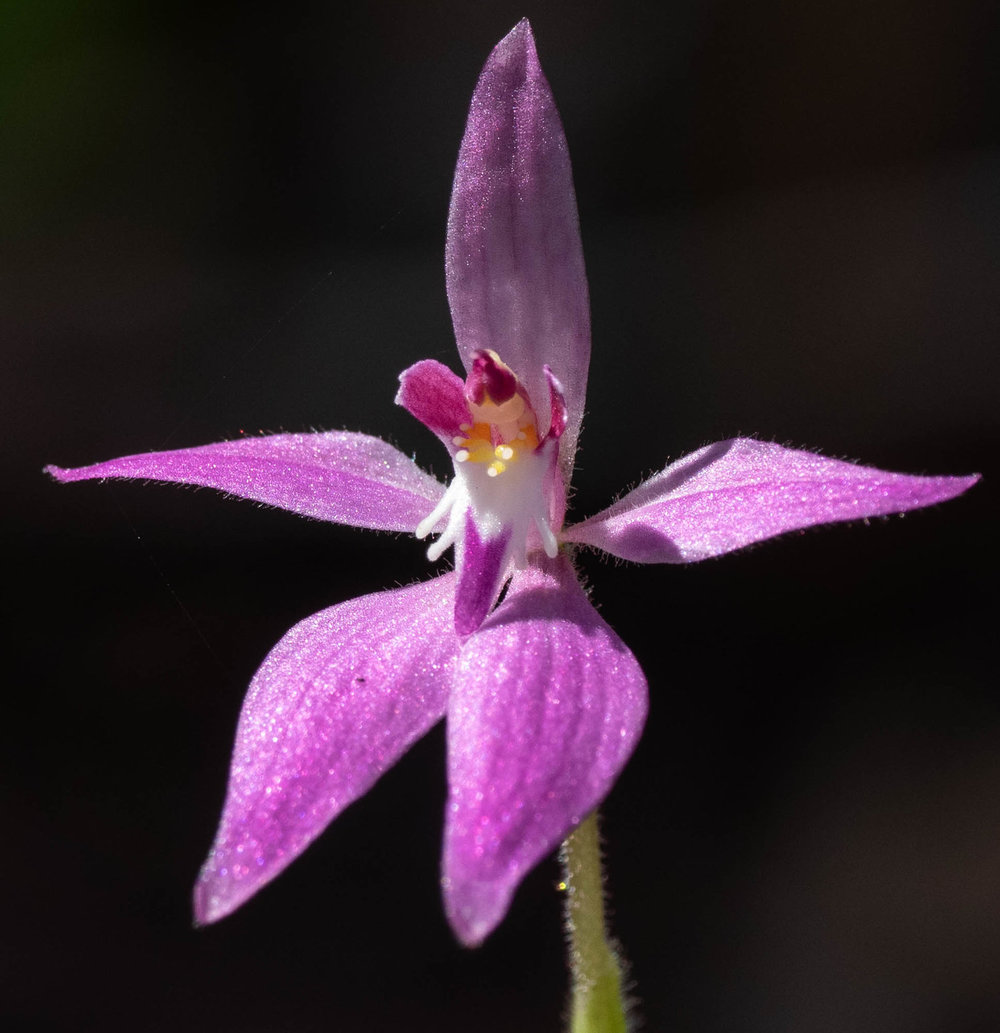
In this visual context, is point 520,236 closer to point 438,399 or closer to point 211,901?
point 438,399

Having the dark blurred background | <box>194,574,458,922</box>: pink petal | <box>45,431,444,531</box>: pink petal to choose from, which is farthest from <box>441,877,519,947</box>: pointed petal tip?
the dark blurred background

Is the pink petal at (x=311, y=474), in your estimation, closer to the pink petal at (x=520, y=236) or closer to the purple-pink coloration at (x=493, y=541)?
the purple-pink coloration at (x=493, y=541)

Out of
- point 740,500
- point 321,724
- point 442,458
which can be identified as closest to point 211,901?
point 321,724

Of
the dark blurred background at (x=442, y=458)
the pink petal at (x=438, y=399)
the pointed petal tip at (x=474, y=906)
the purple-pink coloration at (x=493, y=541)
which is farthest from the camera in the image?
the dark blurred background at (x=442, y=458)

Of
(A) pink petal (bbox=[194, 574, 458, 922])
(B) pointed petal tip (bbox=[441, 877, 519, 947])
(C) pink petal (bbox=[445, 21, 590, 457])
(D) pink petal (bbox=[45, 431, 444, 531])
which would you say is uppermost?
(C) pink petal (bbox=[445, 21, 590, 457])

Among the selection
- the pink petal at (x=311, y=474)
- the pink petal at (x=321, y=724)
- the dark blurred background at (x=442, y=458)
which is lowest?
the dark blurred background at (x=442, y=458)

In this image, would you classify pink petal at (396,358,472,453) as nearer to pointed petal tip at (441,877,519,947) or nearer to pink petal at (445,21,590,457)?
pink petal at (445,21,590,457)

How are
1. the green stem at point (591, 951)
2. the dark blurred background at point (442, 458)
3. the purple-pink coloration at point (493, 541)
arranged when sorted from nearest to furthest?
the purple-pink coloration at point (493, 541)
the green stem at point (591, 951)
the dark blurred background at point (442, 458)

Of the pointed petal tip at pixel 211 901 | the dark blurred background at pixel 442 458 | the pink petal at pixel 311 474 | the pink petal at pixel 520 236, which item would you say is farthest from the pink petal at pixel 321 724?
the dark blurred background at pixel 442 458
